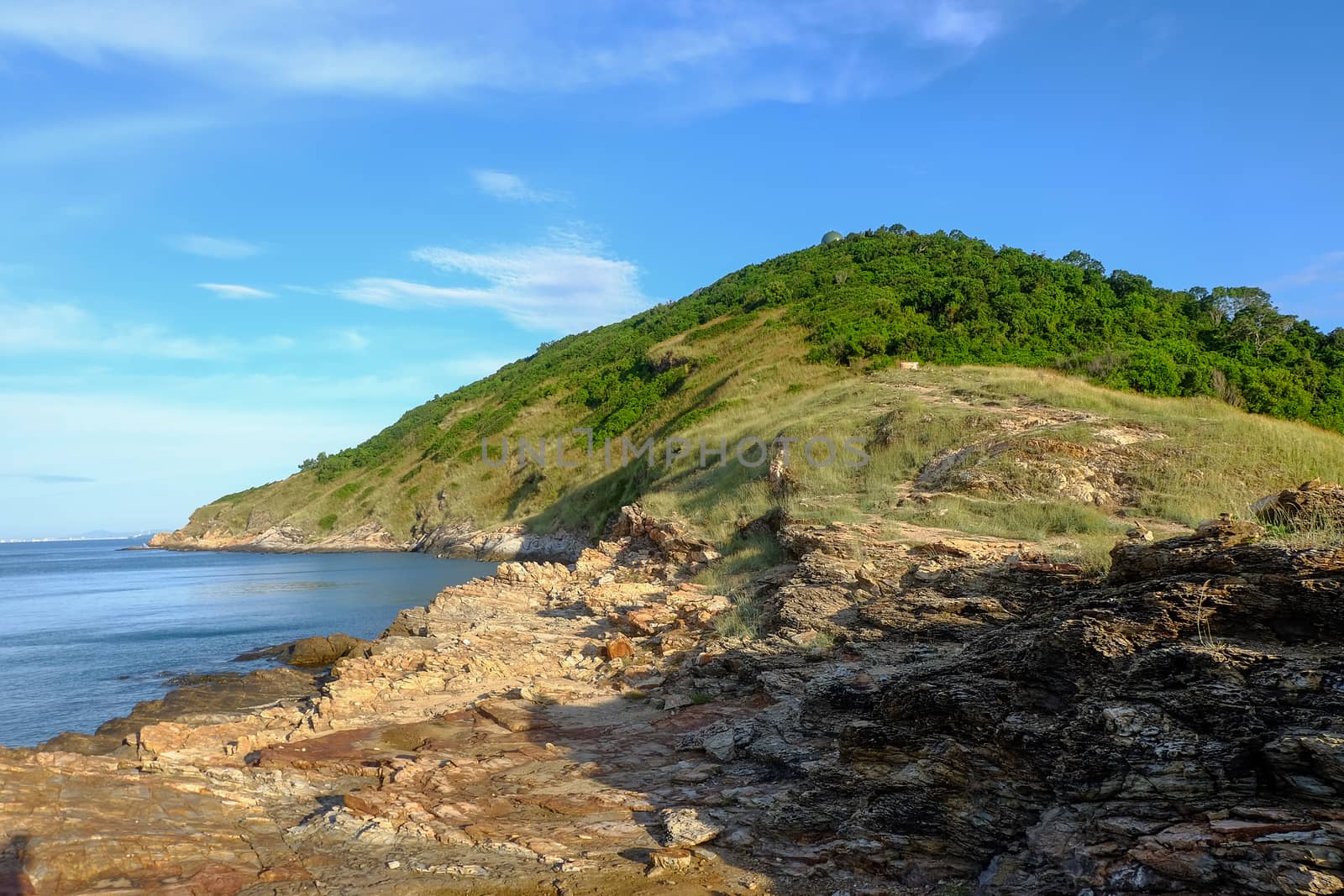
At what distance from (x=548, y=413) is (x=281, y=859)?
53265 mm

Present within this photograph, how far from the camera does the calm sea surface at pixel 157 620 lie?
14.6 meters

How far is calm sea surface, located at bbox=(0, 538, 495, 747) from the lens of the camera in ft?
48.0

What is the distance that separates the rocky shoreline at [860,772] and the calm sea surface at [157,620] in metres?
8.31

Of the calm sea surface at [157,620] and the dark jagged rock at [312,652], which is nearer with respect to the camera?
the calm sea surface at [157,620]

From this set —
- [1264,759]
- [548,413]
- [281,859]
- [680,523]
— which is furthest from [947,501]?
[548,413]

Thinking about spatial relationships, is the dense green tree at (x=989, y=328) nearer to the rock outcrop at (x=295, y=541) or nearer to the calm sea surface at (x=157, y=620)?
the rock outcrop at (x=295, y=541)

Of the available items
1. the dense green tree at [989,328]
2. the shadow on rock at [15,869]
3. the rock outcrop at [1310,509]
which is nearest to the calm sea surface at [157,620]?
the shadow on rock at [15,869]

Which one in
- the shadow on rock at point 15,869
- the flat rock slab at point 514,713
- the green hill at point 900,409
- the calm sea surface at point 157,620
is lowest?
the calm sea surface at point 157,620

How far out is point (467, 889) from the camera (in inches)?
182

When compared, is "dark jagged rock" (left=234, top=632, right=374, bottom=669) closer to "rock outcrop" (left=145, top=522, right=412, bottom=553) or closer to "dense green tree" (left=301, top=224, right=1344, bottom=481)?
"dense green tree" (left=301, top=224, right=1344, bottom=481)

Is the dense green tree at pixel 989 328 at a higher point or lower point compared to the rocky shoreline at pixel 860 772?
higher

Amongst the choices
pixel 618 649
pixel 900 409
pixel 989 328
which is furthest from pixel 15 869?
pixel 989 328

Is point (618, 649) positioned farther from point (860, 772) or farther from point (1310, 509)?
point (1310, 509)

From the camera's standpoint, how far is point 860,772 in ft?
17.4
